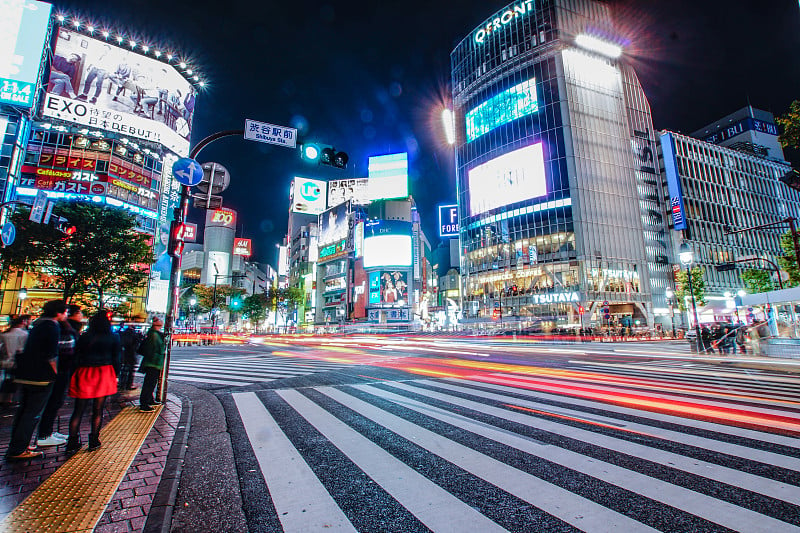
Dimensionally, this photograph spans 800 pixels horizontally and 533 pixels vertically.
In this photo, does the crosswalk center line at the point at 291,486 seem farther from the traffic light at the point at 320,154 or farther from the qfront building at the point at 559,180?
the qfront building at the point at 559,180

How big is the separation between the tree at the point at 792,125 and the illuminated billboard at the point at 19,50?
50.1 m

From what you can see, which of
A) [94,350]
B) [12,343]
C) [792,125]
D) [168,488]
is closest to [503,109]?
[792,125]

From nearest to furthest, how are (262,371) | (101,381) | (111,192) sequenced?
(101,381)
(262,371)
(111,192)

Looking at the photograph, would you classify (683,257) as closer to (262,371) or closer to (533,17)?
(262,371)

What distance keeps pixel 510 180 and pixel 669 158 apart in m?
32.0

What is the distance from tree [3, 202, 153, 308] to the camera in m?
17.5

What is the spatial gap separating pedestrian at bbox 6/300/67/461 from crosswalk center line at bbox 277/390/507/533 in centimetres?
354

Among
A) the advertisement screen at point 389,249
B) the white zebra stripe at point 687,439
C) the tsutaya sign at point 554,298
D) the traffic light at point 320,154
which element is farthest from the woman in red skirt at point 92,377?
the advertisement screen at point 389,249

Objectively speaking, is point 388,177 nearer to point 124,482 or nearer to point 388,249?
point 388,249

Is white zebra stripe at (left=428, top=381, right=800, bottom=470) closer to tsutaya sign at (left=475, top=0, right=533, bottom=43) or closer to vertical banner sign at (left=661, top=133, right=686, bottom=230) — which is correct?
vertical banner sign at (left=661, top=133, right=686, bottom=230)

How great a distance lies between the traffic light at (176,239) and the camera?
25.1 ft

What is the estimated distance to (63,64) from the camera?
3678 cm

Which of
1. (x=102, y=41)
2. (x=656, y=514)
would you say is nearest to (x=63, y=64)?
(x=102, y=41)

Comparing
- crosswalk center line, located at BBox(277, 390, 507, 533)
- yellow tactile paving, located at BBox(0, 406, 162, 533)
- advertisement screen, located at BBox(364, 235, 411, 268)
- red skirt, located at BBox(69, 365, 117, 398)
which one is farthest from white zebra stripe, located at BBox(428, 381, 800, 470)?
advertisement screen, located at BBox(364, 235, 411, 268)
